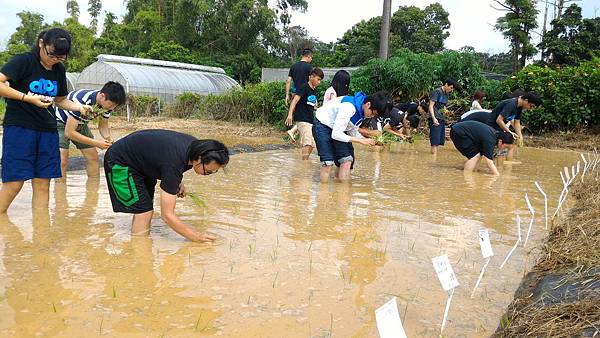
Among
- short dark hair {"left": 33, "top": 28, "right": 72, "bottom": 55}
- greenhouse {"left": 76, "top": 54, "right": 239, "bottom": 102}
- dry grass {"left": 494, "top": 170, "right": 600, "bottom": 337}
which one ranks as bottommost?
dry grass {"left": 494, "top": 170, "right": 600, "bottom": 337}

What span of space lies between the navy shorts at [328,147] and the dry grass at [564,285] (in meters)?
2.88

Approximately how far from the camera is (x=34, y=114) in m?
4.33

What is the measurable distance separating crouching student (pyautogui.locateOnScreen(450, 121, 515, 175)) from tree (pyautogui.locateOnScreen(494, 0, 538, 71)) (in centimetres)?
1754

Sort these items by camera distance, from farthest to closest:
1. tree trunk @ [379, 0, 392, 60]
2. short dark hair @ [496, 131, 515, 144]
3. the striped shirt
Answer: tree trunk @ [379, 0, 392, 60]
short dark hair @ [496, 131, 515, 144]
the striped shirt

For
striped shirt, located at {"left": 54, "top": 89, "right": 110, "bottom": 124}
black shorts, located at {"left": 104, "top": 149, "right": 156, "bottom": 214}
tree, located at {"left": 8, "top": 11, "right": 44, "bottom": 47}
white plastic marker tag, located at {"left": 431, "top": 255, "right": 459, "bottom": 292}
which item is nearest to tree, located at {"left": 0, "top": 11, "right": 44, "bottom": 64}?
tree, located at {"left": 8, "top": 11, "right": 44, "bottom": 47}

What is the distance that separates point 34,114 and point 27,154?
334 mm

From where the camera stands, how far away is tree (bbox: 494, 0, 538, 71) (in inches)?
930

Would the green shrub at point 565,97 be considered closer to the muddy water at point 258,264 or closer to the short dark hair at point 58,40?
the muddy water at point 258,264

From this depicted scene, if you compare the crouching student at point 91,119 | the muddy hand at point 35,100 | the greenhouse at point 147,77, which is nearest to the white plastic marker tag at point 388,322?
the muddy hand at point 35,100

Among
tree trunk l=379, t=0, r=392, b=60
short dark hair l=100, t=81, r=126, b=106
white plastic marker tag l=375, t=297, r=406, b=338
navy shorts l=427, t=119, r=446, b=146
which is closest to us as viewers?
white plastic marker tag l=375, t=297, r=406, b=338

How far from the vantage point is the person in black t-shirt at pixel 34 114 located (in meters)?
4.04

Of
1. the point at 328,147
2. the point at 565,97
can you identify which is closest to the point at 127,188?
the point at 328,147

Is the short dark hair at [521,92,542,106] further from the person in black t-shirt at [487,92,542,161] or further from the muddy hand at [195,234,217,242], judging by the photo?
the muddy hand at [195,234,217,242]

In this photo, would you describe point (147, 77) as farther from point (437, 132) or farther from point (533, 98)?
point (533, 98)
